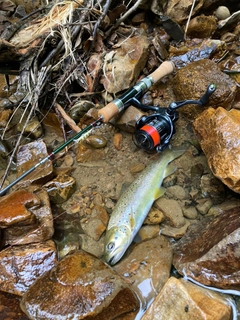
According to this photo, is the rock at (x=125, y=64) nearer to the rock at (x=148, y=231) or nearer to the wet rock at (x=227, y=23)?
the wet rock at (x=227, y=23)

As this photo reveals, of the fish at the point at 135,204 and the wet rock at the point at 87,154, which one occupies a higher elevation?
the wet rock at the point at 87,154

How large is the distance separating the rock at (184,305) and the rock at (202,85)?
181 cm

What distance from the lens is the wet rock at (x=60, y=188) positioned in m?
3.36

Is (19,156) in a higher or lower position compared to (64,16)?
lower

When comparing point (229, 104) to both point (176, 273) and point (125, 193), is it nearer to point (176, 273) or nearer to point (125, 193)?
point (125, 193)

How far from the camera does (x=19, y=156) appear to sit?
3604 mm

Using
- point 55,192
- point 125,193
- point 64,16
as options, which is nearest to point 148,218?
point 125,193

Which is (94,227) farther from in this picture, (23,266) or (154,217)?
(23,266)

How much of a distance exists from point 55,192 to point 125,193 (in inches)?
26.7

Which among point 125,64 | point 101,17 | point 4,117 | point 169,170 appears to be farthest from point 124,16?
point 169,170

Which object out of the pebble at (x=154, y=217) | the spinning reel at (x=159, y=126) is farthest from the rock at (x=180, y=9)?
the pebble at (x=154, y=217)

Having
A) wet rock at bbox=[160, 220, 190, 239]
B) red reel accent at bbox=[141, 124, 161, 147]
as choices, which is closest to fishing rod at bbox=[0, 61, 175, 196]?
red reel accent at bbox=[141, 124, 161, 147]

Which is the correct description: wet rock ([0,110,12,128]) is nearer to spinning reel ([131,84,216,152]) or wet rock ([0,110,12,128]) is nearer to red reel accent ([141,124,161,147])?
spinning reel ([131,84,216,152])

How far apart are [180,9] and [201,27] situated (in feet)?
1.12
